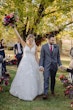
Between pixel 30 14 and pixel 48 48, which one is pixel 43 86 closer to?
pixel 48 48

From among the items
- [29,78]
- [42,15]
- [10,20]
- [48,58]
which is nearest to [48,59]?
[48,58]

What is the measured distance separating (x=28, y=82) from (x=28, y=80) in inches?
2.7

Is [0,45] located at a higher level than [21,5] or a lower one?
lower

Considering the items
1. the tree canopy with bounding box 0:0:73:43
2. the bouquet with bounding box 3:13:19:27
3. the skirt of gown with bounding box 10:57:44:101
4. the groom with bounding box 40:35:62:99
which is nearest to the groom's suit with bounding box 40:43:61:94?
the groom with bounding box 40:35:62:99

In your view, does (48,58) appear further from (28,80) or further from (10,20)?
(10,20)

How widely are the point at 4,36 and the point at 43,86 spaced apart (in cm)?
1509

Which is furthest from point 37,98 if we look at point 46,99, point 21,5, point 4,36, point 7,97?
point 4,36

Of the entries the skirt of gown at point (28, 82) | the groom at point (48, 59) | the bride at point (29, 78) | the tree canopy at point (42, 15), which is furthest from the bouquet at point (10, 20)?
the tree canopy at point (42, 15)

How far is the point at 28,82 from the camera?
10164 millimetres

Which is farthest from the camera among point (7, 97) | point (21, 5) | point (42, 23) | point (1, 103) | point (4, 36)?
point (4, 36)

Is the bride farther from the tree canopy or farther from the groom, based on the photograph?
the tree canopy

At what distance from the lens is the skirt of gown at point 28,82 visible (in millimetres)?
10031

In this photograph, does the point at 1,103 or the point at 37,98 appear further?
the point at 37,98

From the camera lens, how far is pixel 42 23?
67.9 feet
